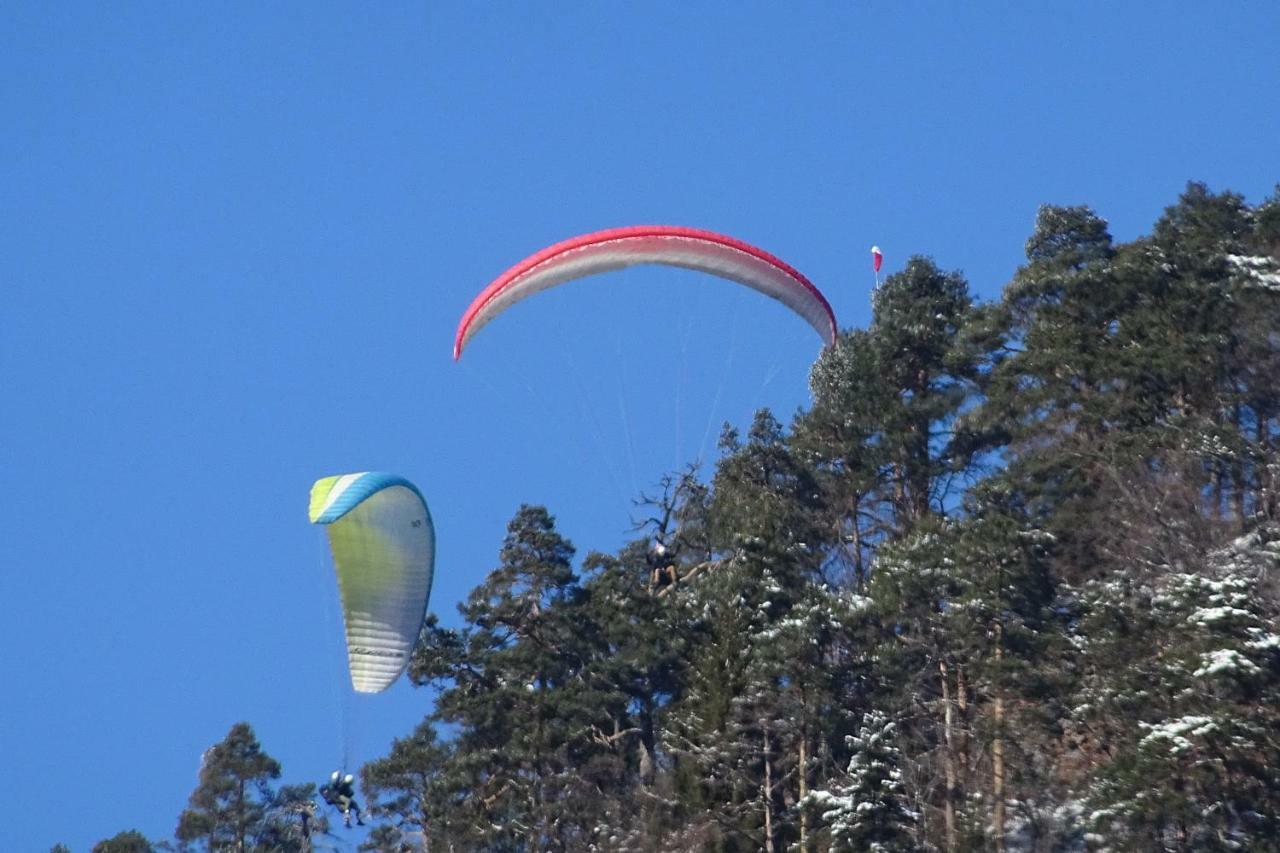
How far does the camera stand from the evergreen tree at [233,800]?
50.8 metres

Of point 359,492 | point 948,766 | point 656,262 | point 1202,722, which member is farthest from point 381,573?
point 1202,722

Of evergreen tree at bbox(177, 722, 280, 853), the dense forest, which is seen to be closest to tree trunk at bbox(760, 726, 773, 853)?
the dense forest

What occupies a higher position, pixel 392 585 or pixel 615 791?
pixel 392 585

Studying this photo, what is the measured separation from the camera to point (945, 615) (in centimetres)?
3319

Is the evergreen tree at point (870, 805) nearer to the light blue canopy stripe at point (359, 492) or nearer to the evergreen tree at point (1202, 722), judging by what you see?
the evergreen tree at point (1202, 722)

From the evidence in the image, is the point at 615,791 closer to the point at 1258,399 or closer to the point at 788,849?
the point at 788,849

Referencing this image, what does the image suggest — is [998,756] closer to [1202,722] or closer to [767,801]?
[767,801]

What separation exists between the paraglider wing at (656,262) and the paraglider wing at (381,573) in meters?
3.00

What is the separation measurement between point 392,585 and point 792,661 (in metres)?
7.66

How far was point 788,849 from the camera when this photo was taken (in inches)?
1325

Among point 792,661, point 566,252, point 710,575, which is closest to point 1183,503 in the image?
point 792,661

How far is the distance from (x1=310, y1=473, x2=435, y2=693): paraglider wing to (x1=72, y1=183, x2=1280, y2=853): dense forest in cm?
227

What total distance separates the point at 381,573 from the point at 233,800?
50.5 ft

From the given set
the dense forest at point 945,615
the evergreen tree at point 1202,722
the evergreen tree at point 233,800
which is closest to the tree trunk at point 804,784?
the dense forest at point 945,615
